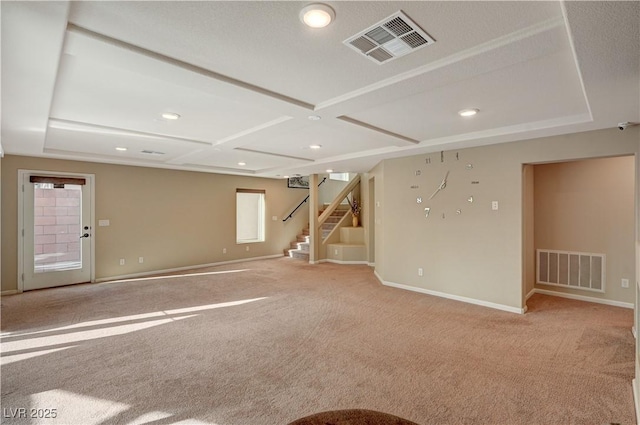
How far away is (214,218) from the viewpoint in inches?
327

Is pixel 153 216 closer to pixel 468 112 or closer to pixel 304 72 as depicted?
pixel 304 72

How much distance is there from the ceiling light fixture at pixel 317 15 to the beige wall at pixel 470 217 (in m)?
3.78

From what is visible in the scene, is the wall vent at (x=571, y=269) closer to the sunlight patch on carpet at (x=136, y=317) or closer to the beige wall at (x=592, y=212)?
the beige wall at (x=592, y=212)

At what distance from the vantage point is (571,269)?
5141 millimetres

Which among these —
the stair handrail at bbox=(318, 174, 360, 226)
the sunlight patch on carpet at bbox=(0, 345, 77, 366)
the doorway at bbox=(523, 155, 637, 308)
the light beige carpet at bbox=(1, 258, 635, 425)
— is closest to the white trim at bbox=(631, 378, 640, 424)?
the light beige carpet at bbox=(1, 258, 635, 425)

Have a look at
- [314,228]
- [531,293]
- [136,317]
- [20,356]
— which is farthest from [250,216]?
[531,293]

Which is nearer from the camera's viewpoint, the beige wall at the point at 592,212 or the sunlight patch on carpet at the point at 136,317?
the sunlight patch on carpet at the point at 136,317

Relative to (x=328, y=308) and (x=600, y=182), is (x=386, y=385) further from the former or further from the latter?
(x=600, y=182)

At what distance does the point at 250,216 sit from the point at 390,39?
797 cm

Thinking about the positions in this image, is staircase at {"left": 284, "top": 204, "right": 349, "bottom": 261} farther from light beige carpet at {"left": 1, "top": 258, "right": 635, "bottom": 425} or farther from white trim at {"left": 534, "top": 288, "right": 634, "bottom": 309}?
white trim at {"left": 534, "top": 288, "right": 634, "bottom": 309}

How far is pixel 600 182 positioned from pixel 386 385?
4.71 m

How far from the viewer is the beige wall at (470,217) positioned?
4.21 meters

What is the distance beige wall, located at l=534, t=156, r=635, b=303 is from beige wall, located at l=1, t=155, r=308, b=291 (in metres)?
6.69

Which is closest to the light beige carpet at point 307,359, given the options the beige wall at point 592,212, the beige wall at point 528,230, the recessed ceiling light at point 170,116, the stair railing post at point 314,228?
the beige wall at point 528,230
